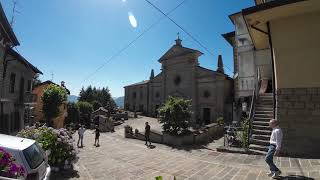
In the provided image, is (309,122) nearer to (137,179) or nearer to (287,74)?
(287,74)

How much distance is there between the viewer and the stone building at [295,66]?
789cm

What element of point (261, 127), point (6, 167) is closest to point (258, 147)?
point (261, 127)

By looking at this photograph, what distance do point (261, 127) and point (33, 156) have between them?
914cm

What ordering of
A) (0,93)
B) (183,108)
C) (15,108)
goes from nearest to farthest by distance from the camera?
(0,93) → (183,108) → (15,108)

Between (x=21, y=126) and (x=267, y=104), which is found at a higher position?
(x=267, y=104)

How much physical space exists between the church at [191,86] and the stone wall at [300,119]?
71.6 ft

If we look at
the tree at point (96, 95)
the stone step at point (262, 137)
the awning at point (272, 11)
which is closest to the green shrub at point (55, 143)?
the stone step at point (262, 137)

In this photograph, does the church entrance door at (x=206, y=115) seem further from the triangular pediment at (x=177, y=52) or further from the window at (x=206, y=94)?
the triangular pediment at (x=177, y=52)

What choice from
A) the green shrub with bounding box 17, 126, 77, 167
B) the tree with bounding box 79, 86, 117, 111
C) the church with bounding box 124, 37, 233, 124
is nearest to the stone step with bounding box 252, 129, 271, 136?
the green shrub with bounding box 17, 126, 77, 167

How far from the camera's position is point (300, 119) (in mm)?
8211

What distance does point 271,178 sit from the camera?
6.28 m

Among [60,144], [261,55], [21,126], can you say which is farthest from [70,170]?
[21,126]

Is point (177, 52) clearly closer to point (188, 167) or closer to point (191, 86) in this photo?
point (191, 86)

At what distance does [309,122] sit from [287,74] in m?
1.71
